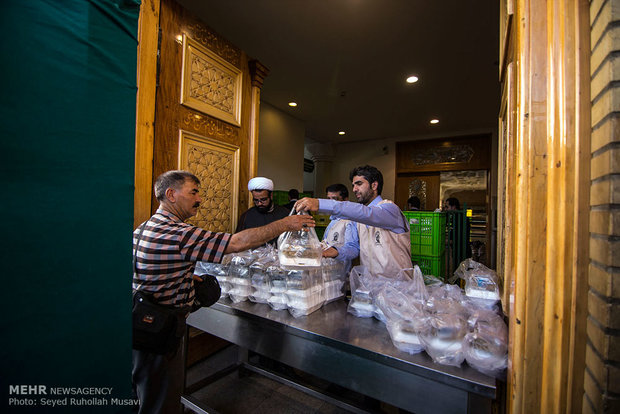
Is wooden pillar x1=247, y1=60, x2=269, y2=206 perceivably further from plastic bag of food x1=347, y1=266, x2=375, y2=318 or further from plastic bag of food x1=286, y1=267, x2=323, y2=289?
plastic bag of food x1=347, y1=266, x2=375, y2=318

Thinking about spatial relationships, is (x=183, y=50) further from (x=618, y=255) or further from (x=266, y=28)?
(x=618, y=255)

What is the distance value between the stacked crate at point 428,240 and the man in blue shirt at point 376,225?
1784mm

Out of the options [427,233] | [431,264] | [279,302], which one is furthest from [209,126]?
[431,264]

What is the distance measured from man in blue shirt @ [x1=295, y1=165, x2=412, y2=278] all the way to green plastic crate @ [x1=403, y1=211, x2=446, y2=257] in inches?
70.2

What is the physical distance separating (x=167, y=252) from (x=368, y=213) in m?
1.23

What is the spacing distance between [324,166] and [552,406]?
8.79m

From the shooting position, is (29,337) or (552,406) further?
(552,406)

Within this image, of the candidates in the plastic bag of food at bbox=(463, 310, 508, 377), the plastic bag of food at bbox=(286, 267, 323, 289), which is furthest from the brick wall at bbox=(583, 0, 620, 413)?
the plastic bag of food at bbox=(286, 267, 323, 289)

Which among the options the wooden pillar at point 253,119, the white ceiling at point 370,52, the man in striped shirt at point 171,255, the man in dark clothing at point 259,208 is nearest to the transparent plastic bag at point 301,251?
the man in striped shirt at point 171,255

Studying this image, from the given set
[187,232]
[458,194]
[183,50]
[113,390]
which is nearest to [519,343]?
[113,390]

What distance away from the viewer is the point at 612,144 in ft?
2.21

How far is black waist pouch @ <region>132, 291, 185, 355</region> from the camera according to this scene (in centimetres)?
132

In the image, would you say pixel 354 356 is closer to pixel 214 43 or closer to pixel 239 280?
pixel 239 280

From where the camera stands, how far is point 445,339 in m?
1.10
